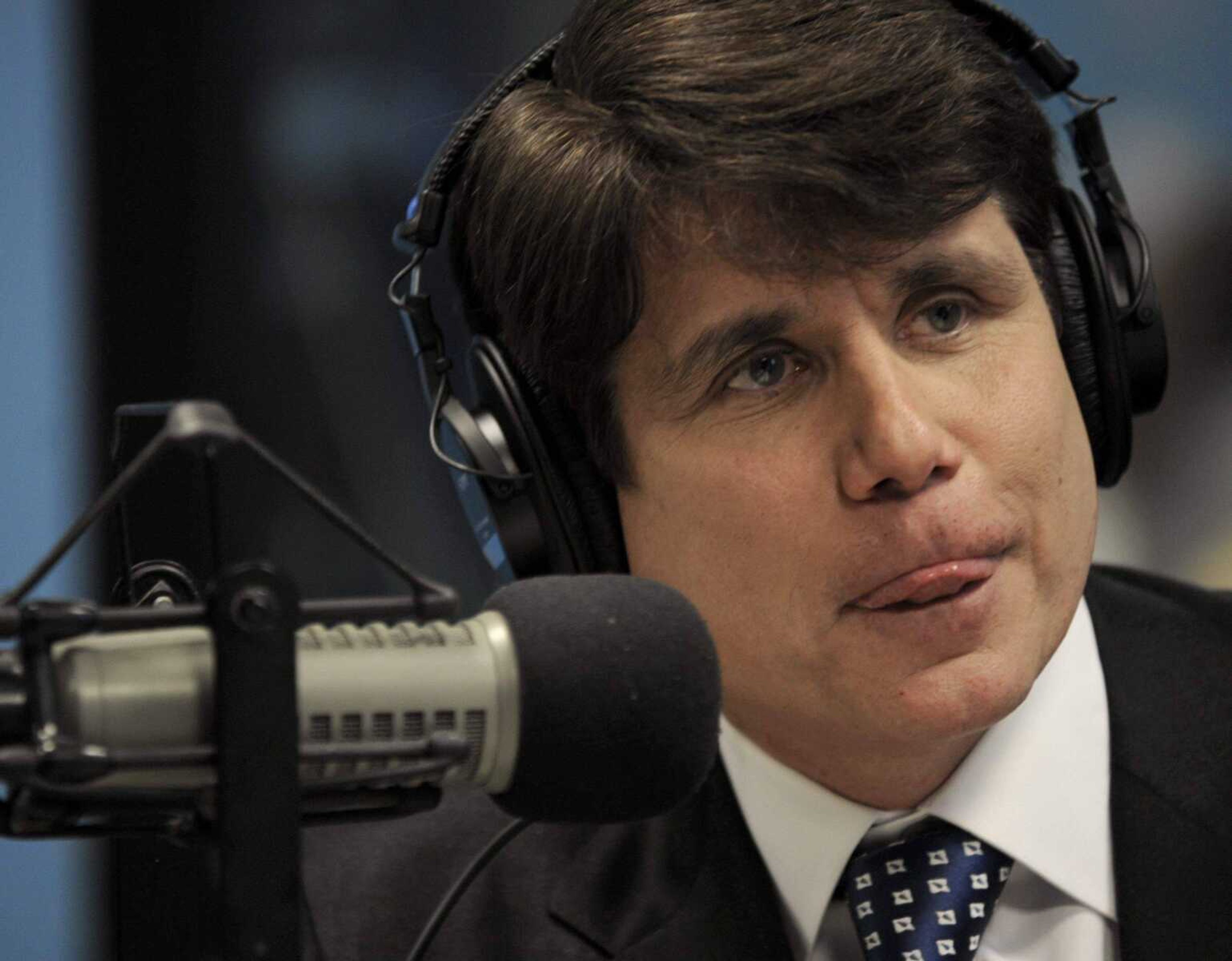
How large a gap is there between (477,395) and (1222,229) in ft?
2.89

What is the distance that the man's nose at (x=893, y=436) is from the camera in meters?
1.13

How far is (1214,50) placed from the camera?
175 centimetres

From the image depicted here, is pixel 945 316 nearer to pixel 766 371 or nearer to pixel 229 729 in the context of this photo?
pixel 766 371

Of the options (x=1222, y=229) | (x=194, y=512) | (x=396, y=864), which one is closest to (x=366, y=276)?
(x=194, y=512)

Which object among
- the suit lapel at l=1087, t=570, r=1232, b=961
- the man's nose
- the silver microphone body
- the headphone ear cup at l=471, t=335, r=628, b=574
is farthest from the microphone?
the suit lapel at l=1087, t=570, r=1232, b=961

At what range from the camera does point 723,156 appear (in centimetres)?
121

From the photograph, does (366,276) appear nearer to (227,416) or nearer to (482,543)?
(482,543)

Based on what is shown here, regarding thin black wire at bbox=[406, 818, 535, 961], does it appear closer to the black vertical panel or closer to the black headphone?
the black headphone

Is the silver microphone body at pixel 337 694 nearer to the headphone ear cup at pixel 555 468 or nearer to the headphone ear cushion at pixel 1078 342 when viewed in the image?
the headphone ear cup at pixel 555 468

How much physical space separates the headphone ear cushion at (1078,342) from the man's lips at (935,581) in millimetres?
222

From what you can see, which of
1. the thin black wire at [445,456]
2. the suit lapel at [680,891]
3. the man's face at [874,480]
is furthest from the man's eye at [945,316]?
the suit lapel at [680,891]

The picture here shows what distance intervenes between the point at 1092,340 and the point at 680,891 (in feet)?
1.96

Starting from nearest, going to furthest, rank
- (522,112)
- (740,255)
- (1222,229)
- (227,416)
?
(227,416)
(740,255)
(522,112)
(1222,229)

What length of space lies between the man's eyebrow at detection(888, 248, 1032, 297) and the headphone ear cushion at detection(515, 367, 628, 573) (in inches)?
12.2
